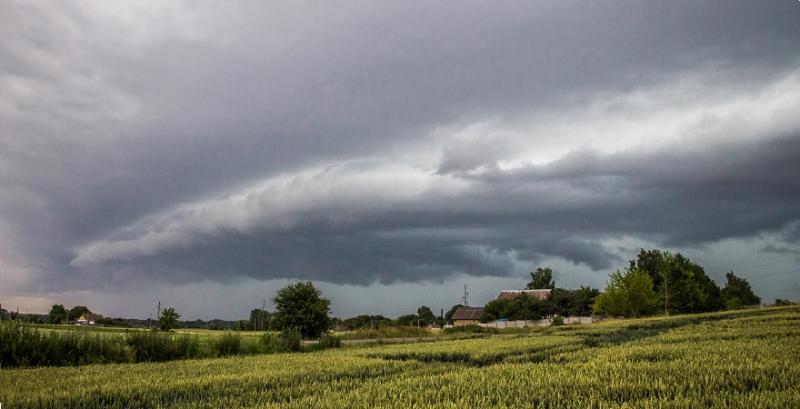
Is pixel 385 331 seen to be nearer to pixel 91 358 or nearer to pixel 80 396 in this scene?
pixel 91 358

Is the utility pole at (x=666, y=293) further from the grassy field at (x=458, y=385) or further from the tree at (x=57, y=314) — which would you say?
the tree at (x=57, y=314)

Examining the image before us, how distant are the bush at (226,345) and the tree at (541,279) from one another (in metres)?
127

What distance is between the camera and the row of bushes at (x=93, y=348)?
16.3m

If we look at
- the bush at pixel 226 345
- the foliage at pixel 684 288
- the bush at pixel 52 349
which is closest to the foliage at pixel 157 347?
the bush at pixel 52 349

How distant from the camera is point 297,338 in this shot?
81.2 ft

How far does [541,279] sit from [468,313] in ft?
92.9

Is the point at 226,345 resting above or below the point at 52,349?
below

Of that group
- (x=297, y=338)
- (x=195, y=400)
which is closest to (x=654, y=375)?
(x=195, y=400)

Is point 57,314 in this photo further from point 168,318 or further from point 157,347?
point 157,347

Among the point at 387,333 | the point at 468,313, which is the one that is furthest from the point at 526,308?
the point at 387,333

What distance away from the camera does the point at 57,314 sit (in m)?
102

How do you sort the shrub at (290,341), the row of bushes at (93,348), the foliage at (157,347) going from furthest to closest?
the shrub at (290,341) → the foliage at (157,347) → the row of bushes at (93,348)

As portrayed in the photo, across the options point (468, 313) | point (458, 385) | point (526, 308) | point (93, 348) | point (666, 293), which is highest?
point (93, 348)

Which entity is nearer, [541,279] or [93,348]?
[93,348]
